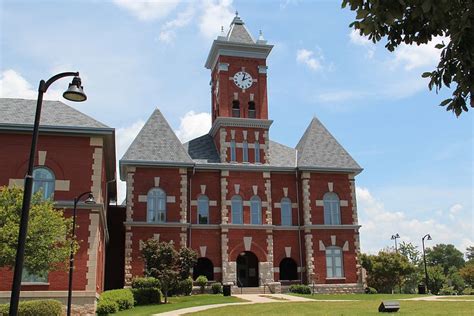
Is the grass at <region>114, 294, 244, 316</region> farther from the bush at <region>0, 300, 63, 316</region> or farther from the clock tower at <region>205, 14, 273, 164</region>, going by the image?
the clock tower at <region>205, 14, 273, 164</region>

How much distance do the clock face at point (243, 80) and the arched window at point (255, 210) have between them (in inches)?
430

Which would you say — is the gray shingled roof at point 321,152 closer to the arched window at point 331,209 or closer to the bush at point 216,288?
the arched window at point 331,209

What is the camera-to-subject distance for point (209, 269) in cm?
4275

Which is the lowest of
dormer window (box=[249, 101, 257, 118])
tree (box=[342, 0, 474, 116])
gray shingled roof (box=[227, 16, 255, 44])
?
tree (box=[342, 0, 474, 116])

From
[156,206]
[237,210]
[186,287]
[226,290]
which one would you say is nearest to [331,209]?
[237,210]

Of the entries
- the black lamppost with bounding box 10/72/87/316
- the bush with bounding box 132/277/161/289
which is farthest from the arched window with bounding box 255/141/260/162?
the black lamppost with bounding box 10/72/87/316

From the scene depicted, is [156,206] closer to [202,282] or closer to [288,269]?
[202,282]

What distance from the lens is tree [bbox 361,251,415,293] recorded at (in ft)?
146

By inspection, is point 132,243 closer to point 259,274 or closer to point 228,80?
point 259,274

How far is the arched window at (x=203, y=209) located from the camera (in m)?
42.5

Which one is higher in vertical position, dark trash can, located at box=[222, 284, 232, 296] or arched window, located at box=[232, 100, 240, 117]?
arched window, located at box=[232, 100, 240, 117]

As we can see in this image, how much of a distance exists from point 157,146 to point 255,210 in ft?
32.9

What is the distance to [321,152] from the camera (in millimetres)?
46812

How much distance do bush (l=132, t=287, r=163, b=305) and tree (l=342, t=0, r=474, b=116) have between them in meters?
29.3
